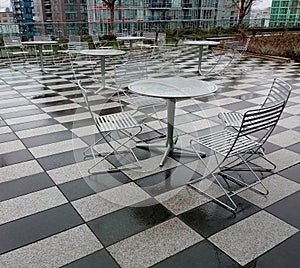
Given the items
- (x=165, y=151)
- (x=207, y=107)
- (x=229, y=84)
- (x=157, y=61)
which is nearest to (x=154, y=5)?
(x=157, y=61)

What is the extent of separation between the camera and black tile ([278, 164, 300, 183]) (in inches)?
110

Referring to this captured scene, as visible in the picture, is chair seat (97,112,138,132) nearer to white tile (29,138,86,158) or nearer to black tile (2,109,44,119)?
white tile (29,138,86,158)

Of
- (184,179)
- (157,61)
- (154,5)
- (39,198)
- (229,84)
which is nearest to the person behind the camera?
(39,198)

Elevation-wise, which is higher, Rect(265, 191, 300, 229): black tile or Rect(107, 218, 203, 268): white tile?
Rect(265, 191, 300, 229): black tile

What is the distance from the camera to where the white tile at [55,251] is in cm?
181

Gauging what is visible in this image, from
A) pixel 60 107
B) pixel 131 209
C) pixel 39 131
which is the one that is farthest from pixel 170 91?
pixel 60 107

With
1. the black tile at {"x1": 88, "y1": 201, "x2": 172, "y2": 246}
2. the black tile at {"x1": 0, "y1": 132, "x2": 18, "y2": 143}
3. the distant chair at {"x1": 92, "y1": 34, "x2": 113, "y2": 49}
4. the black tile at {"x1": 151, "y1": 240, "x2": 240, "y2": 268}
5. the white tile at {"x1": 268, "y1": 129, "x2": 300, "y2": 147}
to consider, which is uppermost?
the distant chair at {"x1": 92, "y1": 34, "x2": 113, "y2": 49}

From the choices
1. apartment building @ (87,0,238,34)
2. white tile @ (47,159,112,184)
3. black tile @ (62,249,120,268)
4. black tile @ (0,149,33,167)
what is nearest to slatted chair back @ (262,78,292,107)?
white tile @ (47,159,112,184)

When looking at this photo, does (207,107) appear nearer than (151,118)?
No

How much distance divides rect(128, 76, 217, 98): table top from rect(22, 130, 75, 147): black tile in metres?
1.08

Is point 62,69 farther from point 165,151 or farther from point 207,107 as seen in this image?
point 165,151

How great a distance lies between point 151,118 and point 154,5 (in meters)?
22.7

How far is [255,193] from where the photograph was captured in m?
2.55

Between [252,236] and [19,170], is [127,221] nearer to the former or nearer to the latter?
[252,236]
